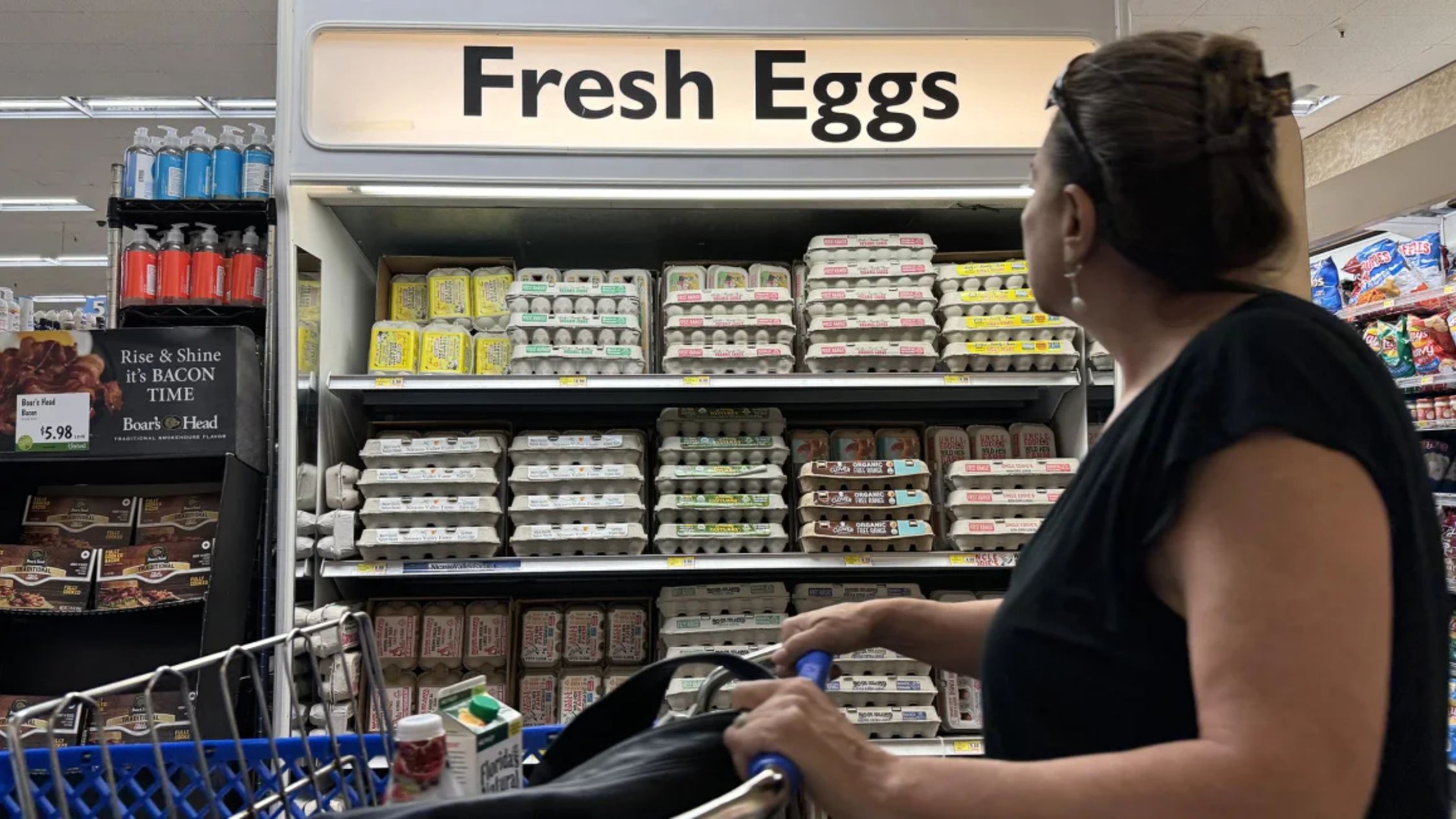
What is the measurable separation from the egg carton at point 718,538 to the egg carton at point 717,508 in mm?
24

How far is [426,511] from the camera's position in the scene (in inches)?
103

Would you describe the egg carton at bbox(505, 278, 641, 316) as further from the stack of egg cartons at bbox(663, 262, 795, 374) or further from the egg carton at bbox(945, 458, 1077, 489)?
the egg carton at bbox(945, 458, 1077, 489)

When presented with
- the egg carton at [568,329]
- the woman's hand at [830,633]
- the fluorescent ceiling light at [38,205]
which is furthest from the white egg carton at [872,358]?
the fluorescent ceiling light at [38,205]

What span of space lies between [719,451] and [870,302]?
63 centimetres

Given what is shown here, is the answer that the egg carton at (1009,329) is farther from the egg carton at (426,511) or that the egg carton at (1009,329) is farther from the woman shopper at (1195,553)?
the woman shopper at (1195,553)

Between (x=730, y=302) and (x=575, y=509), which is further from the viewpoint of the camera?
(x=730, y=302)

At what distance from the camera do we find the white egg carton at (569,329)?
2.69m

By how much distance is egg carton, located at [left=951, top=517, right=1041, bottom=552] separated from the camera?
104 inches

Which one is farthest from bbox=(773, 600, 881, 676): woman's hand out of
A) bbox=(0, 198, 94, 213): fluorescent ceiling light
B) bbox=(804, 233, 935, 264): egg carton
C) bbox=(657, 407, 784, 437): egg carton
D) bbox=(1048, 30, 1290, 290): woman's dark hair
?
bbox=(0, 198, 94, 213): fluorescent ceiling light

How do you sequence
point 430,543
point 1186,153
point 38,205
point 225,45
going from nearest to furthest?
point 1186,153, point 430,543, point 225,45, point 38,205

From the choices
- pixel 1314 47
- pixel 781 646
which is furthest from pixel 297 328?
pixel 1314 47

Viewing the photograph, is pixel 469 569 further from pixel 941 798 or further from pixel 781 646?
pixel 941 798

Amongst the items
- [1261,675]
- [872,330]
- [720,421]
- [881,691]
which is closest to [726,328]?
[720,421]

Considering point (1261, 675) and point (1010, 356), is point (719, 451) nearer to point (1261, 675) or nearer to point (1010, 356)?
point (1010, 356)
